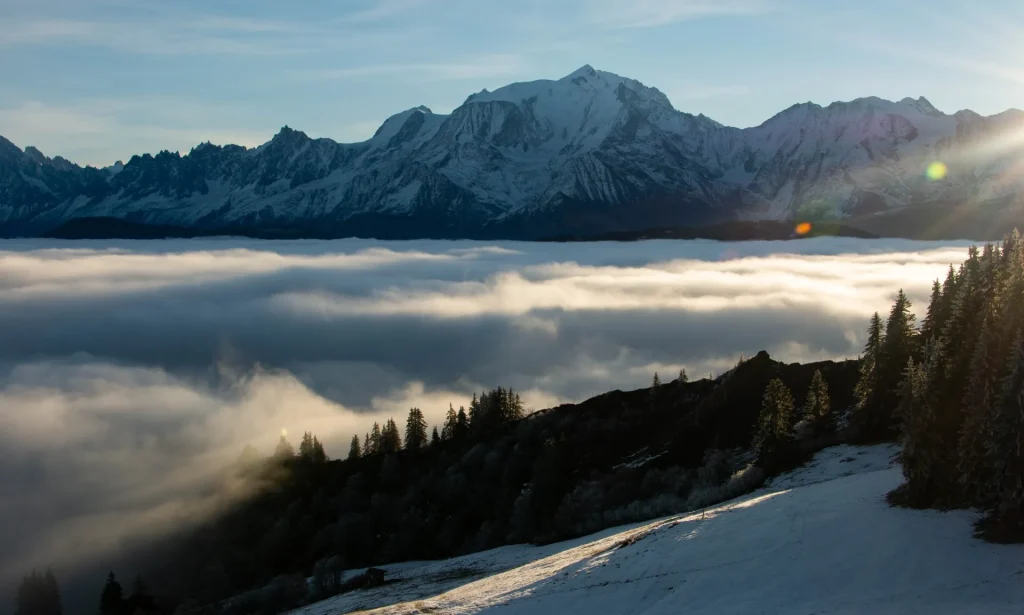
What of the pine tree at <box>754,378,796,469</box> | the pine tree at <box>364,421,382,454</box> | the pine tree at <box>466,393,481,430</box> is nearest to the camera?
the pine tree at <box>754,378,796,469</box>

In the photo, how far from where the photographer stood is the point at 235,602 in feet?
228

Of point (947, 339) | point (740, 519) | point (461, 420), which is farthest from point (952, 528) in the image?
point (461, 420)

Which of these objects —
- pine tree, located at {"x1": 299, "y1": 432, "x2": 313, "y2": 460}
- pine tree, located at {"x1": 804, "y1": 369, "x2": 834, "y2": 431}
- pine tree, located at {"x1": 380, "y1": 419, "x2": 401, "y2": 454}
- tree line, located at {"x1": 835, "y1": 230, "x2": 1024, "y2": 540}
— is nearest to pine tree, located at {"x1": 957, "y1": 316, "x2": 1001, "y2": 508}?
tree line, located at {"x1": 835, "y1": 230, "x2": 1024, "y2": 540}

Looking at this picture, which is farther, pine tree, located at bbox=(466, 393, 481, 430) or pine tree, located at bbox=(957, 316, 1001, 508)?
pine tree, located at bbox=(466, 393, 481, 430)

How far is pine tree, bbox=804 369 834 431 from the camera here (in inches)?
2680

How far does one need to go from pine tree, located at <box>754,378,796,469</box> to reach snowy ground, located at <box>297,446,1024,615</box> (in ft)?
28.2

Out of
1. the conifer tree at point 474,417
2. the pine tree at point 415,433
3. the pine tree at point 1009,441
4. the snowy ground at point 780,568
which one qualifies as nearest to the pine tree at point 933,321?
the snowy ground at point 780,568

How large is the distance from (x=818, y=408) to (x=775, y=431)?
52.6 ft

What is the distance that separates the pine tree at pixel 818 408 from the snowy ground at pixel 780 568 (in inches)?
837

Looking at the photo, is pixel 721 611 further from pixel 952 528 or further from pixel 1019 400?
pixel 1019 400

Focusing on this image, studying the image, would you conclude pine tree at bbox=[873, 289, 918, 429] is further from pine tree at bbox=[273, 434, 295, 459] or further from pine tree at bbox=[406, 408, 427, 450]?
pine tree at bbox=[273, 434, 295, 459]

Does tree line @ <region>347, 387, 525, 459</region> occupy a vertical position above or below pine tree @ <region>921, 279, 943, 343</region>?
below

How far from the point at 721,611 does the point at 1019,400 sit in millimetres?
16020

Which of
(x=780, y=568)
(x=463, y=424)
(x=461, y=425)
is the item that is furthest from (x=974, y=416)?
(x=463, y=424)
